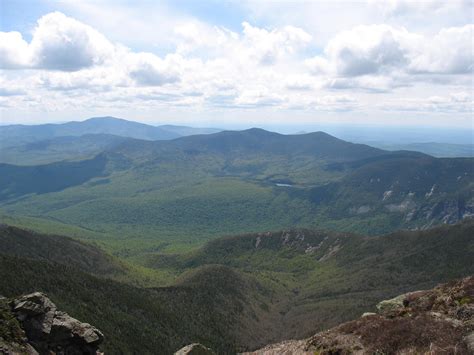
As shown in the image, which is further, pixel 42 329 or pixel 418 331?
pixel 42 329

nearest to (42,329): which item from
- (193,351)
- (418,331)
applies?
(193,351)

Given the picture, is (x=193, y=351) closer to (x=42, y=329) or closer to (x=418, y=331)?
(x=42, y=329)

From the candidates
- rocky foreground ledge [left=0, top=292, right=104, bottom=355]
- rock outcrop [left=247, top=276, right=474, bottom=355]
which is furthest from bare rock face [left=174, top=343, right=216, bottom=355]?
rock outcrop [left=247, top=276, right=474, bottom=355]

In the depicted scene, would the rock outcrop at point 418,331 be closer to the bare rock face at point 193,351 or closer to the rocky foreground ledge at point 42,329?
the bare rock face at point 193,351

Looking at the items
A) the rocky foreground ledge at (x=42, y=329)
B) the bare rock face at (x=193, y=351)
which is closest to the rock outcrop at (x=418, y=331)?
the bare rock face at (x=193, y=351)

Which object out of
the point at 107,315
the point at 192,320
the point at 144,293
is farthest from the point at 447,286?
the point at 144,293

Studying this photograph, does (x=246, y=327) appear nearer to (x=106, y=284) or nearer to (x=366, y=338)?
(x=106, y=284)
